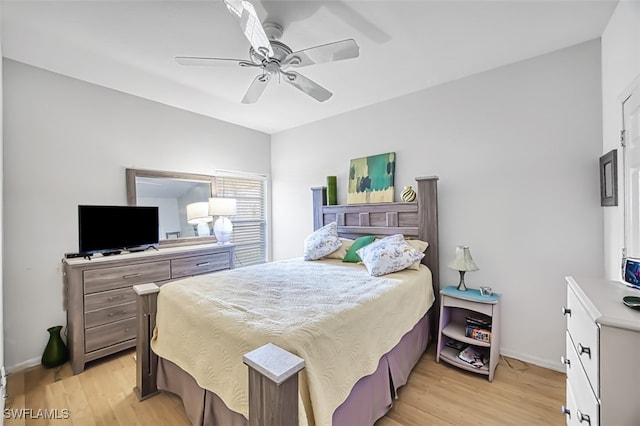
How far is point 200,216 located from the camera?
3.54 m

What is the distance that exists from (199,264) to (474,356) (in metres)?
3.04

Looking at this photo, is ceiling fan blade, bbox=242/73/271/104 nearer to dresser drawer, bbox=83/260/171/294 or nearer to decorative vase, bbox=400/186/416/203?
decorative vase, bbox=400/186/416/203

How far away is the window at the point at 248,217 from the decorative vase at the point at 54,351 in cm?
210

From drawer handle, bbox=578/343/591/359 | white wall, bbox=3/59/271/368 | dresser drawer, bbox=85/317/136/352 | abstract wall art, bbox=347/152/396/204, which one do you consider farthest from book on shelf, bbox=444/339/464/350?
white wall, bbox=3/59/271/368

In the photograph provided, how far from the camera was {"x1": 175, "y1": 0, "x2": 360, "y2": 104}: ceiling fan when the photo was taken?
1432mm

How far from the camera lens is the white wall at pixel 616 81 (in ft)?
5.03

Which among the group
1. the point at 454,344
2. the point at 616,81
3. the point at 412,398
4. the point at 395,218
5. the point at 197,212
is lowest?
the point at 412,398

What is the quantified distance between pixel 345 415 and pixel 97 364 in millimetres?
2495

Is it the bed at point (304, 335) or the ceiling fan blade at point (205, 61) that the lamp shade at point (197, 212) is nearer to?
the bed at point (304, 335)

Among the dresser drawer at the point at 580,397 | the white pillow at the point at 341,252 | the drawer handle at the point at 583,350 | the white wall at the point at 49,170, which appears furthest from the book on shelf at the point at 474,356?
the white wall at the point at 49,170

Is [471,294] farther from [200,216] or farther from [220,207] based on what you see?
[200,216]

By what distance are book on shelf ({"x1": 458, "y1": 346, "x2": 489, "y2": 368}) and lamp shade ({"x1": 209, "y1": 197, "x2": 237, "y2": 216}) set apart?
309 centimetres

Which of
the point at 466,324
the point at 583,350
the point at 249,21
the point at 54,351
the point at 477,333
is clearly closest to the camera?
the point at 583,350

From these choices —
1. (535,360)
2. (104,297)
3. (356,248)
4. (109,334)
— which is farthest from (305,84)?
(535,360)
